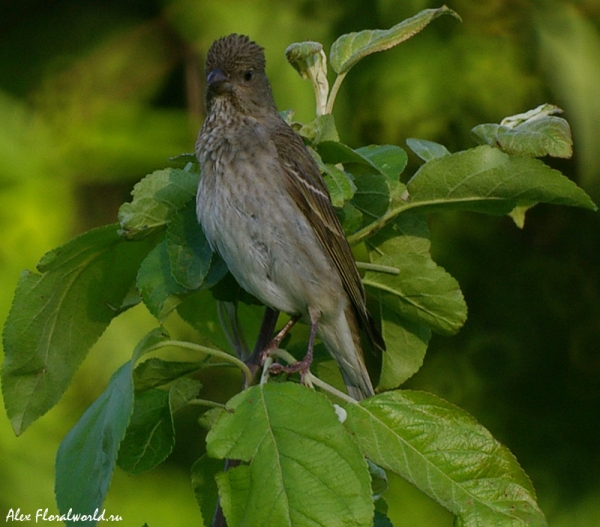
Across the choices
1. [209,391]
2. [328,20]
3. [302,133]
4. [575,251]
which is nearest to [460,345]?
[575,251]

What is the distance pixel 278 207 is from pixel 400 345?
582 mm

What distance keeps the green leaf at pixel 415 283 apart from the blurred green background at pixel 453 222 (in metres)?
1.81

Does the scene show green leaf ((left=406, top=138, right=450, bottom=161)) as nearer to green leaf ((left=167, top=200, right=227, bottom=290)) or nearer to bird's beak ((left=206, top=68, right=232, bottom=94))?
green leaf ((left=167, top=200, right=227, bottom=290))

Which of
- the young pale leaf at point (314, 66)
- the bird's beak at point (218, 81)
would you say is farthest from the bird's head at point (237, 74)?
the young pale leaf at point (314, 66)

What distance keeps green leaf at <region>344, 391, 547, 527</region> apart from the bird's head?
1.18 metres

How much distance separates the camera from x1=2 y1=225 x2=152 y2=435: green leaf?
6.41ft

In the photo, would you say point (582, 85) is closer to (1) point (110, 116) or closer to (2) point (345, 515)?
(1) point (110, 116)

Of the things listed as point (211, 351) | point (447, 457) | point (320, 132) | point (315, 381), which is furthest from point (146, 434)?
point (320, 132)

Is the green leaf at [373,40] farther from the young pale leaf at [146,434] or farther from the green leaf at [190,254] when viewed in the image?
the young pale leaf at [146,434]

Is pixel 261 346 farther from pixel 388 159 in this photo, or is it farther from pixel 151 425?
pixel 388 159

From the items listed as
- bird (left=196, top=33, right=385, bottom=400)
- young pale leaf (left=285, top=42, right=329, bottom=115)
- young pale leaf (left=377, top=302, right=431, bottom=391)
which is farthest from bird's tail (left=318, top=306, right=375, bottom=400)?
young pale leaf (left=285, top=42, right=329, bottom=115)

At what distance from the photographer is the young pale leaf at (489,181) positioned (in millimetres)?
1962

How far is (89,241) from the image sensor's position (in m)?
1.99

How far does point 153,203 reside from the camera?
1929mm
